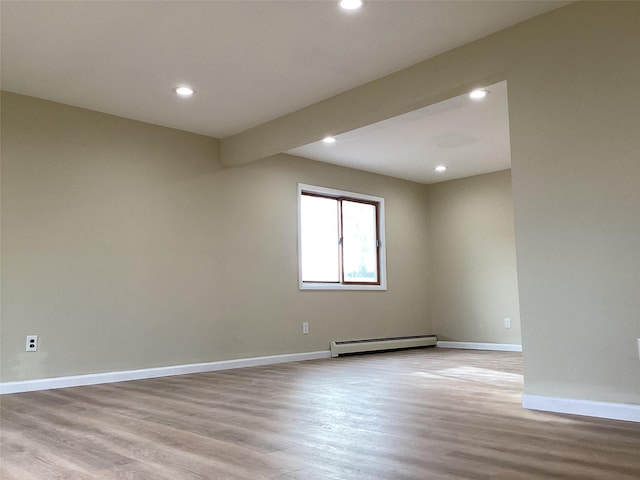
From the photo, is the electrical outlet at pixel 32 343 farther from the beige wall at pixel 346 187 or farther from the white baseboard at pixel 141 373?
the white baseboard at pixel 141 373

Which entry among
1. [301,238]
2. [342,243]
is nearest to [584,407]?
[301,238]

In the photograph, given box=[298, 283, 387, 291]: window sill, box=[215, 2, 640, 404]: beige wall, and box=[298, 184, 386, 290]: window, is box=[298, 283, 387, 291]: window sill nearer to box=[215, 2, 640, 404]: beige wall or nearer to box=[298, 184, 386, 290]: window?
box=[298, 184, 386, 290]: window

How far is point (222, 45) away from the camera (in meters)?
3.32

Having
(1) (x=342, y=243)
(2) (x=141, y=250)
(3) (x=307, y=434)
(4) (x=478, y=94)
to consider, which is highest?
(4) (x=478, y=94)

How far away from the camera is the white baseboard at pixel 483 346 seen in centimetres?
654

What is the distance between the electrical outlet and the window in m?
2.73

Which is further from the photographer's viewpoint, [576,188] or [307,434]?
[576,188]

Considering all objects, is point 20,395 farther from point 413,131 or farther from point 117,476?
point 413,131

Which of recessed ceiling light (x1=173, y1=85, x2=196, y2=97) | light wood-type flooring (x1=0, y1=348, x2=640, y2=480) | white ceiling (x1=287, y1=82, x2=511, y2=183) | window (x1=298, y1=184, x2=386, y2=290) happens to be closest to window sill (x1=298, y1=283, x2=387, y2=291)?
window (x1=298, y1=184, x2=386, y2=290)

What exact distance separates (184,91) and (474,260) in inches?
181

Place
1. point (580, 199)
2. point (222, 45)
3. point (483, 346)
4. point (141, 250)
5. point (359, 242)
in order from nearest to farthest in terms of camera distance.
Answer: point (580, 199)
point (222, 45)
point (141, 250)
point (359, 242)
point (483, 346)

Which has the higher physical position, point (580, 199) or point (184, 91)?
point (184, 91)

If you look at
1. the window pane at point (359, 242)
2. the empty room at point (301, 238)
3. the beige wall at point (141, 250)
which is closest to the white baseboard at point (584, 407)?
the empty room at point (301, 238)

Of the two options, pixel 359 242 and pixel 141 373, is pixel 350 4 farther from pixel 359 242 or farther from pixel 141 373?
pixel 359 242
